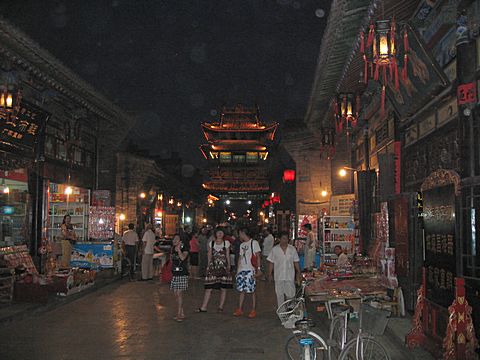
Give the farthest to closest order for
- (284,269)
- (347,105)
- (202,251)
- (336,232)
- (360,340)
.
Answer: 1. (202,251)
2. (336,232)
3. (347,105)
4. (284,269)
5. (360,340)

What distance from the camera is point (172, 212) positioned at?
4006 centimetres

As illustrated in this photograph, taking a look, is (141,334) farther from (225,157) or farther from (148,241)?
(225,157)

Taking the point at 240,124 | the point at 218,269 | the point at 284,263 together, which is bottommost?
the point at 218,269

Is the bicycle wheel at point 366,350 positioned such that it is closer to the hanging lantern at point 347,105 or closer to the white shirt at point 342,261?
the white shirt at point 342,261

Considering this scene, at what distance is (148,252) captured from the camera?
18.2m

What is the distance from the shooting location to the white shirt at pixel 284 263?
1048 cm

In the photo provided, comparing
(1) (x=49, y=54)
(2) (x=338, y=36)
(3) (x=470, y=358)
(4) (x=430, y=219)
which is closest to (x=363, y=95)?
(2) (x=338, y=36)

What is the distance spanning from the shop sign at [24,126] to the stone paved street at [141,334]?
503 centimetres

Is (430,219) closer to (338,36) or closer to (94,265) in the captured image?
(338,36)

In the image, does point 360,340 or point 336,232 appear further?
point 336,232

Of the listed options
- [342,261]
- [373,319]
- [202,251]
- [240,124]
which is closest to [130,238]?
[202,251]

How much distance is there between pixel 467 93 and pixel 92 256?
47.1 feet

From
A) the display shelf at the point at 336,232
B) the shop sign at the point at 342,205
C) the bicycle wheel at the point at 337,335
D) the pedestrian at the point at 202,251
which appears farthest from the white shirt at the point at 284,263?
the pedestrian at the point at 202,251

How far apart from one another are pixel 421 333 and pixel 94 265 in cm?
1299
